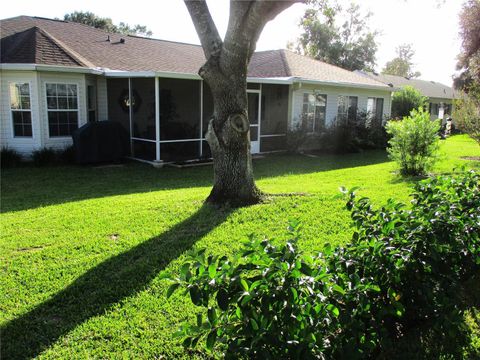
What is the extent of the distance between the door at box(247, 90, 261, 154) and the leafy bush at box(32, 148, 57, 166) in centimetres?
658

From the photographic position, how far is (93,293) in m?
4.07

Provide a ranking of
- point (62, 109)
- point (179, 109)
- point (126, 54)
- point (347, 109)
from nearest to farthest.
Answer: point (62, 109)
point (179, 109)
point (126, 54)
point (347, 109)

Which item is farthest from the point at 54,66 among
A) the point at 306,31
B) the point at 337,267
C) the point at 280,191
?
the point at 306,31

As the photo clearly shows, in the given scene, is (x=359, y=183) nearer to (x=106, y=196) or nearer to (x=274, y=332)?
(x=106, y=196)

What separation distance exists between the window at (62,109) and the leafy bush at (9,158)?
3.79 ft

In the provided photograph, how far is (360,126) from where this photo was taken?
18141mm

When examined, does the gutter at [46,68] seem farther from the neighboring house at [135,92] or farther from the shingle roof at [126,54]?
the shingle roof at [126,54]

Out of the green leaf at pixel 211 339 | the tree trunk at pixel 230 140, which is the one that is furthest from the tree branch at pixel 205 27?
the green leaf at pixel 211 339

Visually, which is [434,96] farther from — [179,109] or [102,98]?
[102,98]

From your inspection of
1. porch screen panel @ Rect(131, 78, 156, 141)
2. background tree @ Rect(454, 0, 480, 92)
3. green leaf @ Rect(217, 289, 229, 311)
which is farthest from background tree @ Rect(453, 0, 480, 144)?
green leaf @ Rect(217, 289, 229, 311)

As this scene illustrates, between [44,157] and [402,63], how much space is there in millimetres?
79066

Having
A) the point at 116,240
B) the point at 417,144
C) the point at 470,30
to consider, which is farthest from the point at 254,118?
the point at 470,30

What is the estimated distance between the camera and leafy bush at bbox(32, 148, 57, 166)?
1210 centimetres

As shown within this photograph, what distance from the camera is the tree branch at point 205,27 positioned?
22.7ft
